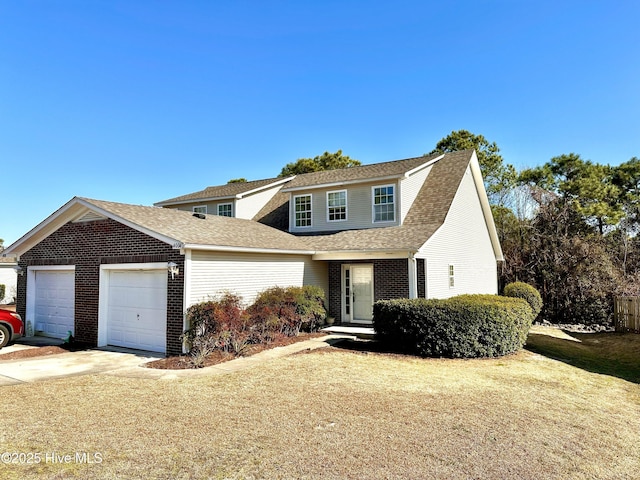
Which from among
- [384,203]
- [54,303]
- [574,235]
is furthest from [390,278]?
[574,235]

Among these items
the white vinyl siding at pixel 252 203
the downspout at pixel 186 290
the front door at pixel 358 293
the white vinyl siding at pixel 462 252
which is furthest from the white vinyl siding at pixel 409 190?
the downspout at pixel 186 290

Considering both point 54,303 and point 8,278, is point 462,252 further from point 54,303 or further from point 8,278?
point 8,278

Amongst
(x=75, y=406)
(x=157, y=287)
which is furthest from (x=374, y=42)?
(x=75, y=406)

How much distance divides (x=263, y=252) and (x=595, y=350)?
11.9 m

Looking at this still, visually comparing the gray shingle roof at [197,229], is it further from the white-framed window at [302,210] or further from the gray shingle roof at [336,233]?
the white-framed window at [302,210]

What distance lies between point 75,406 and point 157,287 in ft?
17.3

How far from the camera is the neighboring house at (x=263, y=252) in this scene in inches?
457

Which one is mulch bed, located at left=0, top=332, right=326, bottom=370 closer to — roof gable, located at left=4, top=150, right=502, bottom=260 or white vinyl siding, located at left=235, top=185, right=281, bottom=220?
roof gable, located at left=4, top=150, right=502, bottom=260

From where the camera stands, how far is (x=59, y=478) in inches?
165

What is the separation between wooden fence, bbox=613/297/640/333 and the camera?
648 inches

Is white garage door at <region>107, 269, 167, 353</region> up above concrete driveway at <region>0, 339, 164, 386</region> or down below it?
above

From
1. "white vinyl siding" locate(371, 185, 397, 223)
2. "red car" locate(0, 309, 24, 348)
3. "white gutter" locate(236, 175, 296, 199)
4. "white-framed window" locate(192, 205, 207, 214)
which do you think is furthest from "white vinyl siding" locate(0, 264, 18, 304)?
"white vinyl siding" locate(371, 185, 397, 223)

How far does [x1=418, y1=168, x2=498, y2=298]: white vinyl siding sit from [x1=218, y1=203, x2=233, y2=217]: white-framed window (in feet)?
36.5

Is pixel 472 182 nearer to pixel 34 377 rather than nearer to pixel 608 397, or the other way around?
pixel 608 397
